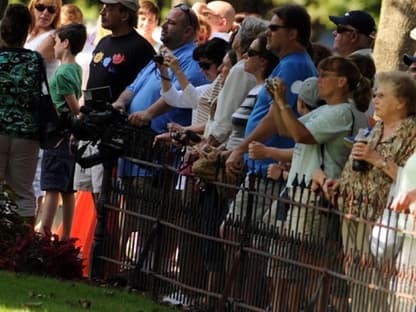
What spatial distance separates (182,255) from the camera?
1351cm

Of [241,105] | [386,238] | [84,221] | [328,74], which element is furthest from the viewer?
[84,221]

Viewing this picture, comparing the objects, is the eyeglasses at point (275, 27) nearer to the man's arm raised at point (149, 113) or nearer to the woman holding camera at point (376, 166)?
the woman holding camera at point (376, 166)

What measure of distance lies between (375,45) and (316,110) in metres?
4.33

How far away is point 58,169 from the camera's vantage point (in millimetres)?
16797

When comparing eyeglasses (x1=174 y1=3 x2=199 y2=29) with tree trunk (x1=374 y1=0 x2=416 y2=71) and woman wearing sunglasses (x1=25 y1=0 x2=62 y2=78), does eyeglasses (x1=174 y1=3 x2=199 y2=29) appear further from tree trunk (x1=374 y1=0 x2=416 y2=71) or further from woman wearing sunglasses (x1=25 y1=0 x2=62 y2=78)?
woman wearing sunglasses (x1=25 y1=0 x2=62 y2=78)

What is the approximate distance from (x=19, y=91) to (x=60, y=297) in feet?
9.58

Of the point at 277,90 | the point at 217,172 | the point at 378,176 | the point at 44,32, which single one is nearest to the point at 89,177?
the point at 44,32

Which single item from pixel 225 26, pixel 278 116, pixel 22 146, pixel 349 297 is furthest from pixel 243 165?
pixel 225 26

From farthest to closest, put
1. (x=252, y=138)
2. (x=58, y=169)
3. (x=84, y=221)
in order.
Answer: (x=84, y=221), (x=58, y=169), (x=252, y=138)

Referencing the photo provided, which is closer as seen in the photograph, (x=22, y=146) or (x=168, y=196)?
(x=168, y=196)

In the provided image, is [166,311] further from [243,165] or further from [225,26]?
[225,26]

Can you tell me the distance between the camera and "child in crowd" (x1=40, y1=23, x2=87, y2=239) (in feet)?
54.9

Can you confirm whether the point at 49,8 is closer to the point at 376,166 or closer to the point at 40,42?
the point at 40,42

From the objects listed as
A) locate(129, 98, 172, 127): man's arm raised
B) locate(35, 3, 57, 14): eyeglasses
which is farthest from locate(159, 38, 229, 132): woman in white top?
locate(35, 3, 57, 14): eyeglasses
